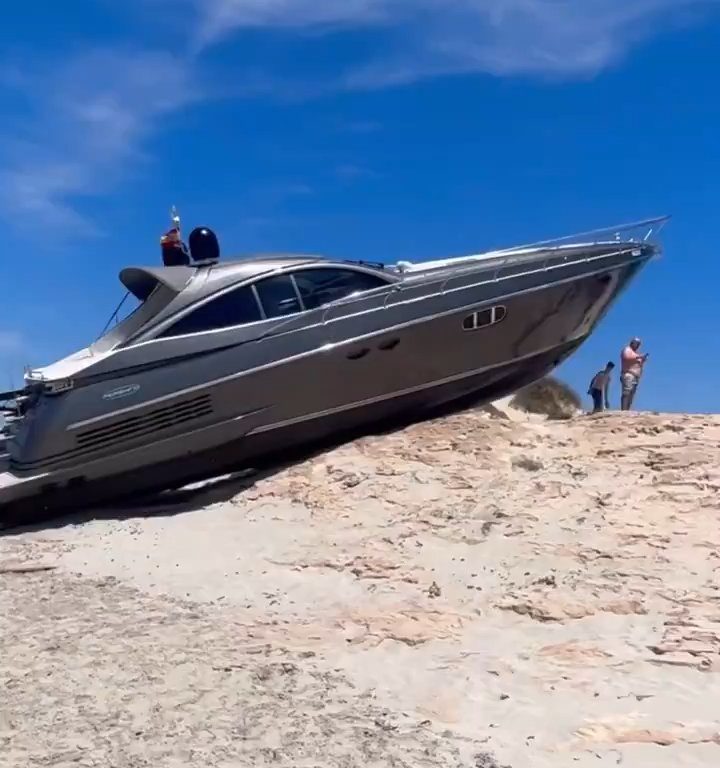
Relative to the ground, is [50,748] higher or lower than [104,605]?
lower

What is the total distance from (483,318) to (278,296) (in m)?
2.19

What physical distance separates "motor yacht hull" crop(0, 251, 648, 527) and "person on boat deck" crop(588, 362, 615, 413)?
2043mm

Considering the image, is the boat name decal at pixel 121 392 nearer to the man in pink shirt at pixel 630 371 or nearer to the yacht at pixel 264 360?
the yacht at pixel 264 360

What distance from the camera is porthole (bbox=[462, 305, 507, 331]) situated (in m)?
10.3

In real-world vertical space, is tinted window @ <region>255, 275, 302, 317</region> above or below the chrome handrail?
below

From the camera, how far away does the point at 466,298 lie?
10227mm

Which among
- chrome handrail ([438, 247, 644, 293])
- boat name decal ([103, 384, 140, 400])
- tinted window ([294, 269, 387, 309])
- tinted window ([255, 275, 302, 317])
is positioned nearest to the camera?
boat name decal ([103, 384, 140, 400])

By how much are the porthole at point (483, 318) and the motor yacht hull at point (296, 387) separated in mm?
14

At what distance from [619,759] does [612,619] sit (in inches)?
72.4

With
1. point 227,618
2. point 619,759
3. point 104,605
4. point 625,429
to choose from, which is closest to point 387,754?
point 619,759

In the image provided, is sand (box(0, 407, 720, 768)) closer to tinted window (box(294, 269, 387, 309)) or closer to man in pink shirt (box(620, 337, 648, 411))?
tinted window (box(294, 269, 387, 309))

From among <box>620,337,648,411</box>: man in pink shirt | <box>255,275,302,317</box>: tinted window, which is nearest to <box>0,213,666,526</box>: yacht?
<box>255,275,302,317</box>: tinted window

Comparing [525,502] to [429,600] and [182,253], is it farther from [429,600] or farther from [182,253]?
[182,253]

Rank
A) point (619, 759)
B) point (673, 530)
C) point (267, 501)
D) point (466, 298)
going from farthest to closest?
1. point (466, 298)
2. point (267, 501)
3. point (673, 530)
4. point (619, 759)
